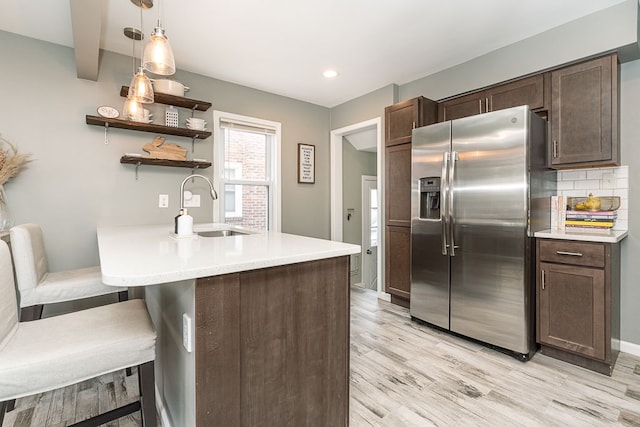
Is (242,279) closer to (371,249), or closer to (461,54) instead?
(461,54)

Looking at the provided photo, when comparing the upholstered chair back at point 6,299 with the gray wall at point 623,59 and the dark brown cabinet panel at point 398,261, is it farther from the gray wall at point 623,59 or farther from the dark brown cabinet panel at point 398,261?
the gray wall at point 623,59

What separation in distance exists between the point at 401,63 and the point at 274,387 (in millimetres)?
3011

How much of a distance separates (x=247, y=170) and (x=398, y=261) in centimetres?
205

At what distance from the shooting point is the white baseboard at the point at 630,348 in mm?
2279

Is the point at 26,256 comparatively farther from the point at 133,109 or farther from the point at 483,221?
the point at 483,221

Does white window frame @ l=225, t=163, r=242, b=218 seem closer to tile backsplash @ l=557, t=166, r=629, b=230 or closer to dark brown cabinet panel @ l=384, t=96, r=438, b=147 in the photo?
dark brown cabinet panel @ l=384, t=96, r=438, b=147

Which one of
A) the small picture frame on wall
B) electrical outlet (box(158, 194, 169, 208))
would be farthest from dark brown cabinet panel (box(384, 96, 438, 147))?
electrical outlet (box(158, 194, 169, 208))

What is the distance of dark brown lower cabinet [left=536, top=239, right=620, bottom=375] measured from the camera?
2.02 metres

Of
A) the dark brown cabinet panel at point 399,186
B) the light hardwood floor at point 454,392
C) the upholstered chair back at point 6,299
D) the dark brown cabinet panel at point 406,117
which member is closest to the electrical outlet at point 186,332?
the upholstered chair back at point 6,299

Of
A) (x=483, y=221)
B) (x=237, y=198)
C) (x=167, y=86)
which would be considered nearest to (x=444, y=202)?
(x=483, y=221)

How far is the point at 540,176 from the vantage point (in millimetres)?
2379

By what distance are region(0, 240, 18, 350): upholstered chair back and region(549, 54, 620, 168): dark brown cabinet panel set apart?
10.9 ft

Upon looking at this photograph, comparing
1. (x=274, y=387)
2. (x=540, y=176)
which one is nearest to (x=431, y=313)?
(x=540, y=176)

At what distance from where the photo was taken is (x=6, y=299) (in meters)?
1.14
